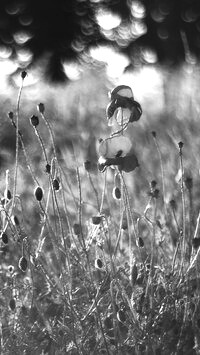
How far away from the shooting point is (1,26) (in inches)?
518

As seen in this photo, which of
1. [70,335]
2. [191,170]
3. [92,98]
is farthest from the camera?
[92,98]

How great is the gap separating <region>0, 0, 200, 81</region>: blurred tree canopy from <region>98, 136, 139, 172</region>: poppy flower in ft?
34.0

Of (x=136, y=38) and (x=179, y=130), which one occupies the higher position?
(x=136, y=38)

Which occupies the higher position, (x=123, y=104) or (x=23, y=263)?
(x=123, y=104)

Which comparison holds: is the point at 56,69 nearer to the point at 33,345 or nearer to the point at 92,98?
the point at 92,98

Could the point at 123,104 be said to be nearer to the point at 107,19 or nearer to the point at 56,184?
the point at 56,184

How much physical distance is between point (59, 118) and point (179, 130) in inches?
31.8

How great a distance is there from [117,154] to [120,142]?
6 cm

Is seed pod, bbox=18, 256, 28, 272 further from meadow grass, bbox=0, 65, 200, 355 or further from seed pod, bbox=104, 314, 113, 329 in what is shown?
seed pod, bbox=104, 314, 113, 329

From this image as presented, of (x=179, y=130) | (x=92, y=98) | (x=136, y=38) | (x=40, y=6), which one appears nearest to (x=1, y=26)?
(x=40, y=6)

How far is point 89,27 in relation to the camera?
12.8 m

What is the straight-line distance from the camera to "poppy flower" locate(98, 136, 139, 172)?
5.90 feet

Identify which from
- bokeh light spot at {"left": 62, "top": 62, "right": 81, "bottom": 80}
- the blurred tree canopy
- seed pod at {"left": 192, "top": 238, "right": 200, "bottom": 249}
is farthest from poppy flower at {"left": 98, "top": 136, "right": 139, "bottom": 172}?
the blurred tree canopy

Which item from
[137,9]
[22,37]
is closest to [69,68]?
[22,37]
